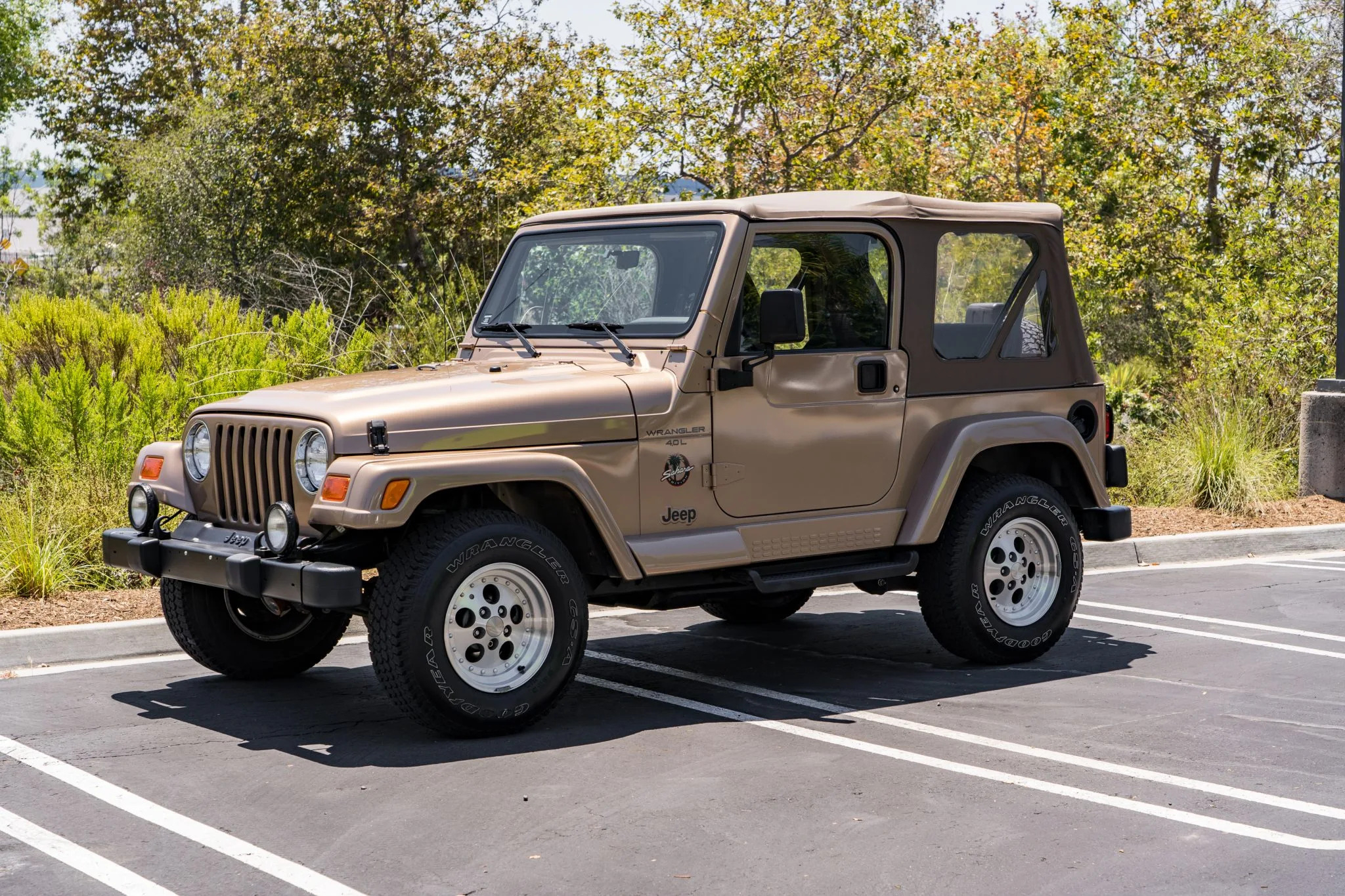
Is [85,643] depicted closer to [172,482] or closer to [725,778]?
[172,482]

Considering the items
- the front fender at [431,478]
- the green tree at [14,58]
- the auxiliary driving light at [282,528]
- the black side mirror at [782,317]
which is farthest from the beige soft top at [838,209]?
the green tree at [14,58]

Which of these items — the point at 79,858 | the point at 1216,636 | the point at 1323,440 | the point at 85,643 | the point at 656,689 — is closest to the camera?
the point at 79,858

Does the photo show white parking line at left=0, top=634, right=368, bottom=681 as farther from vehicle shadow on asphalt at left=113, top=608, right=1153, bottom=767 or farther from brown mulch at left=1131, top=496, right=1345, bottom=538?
brown mulch at left=1131, top=496, right=1345, bottom=538

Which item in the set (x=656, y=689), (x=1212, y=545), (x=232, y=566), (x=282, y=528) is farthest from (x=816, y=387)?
(x=1212, y=545)

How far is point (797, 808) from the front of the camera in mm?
5109

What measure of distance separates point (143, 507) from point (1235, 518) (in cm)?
887

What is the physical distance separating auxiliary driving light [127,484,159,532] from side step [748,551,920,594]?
2.62m

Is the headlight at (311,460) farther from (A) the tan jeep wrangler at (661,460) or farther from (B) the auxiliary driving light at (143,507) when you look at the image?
(B) the auxiliary driving light at (143,507)

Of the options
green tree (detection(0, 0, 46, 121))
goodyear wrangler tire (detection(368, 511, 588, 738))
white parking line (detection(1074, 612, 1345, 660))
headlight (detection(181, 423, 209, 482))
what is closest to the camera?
goodyear wrangler tire (detection(368, 511, 588, 738))

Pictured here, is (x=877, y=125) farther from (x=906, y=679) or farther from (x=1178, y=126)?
(x=906, y=679)

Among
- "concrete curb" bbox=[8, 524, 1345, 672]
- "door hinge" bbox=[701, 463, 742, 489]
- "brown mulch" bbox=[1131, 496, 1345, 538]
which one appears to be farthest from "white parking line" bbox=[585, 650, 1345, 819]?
"brown mulch" bbox=[1131, 496, 1345, 538]

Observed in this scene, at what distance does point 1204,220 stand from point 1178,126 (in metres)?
1.19

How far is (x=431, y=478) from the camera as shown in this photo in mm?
5723

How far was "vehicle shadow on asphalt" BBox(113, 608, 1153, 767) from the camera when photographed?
605 cm
